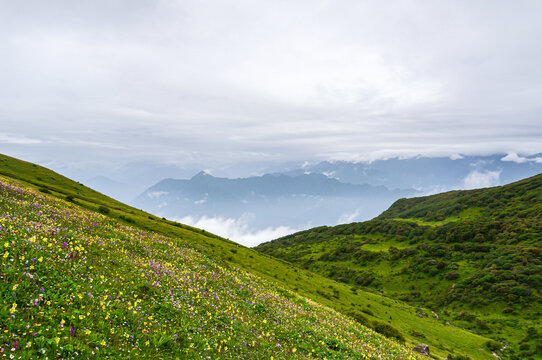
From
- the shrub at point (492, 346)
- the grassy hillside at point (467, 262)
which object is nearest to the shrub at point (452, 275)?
the grassy hillside at point (467, 262)

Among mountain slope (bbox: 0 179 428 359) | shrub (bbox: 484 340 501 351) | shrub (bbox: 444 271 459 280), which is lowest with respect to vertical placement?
shrub (bbox: 484 340 501 351)

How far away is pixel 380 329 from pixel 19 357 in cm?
3349

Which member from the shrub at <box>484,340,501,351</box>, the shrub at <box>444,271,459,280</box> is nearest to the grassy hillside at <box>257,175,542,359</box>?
the shrub at <box>444,271,459,280</box>

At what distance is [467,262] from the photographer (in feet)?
380

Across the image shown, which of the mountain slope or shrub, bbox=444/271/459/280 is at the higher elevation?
the mountain slope

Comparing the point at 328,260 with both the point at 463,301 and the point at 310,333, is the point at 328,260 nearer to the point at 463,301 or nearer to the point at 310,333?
the point at 463,301

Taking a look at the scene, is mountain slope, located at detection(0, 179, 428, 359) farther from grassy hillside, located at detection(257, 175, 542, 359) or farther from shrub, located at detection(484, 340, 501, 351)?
grassy hillside, located at detection(257, 175, 542, 359)

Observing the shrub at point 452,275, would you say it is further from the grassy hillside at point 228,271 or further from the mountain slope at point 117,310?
the mountain slope at point 117,310

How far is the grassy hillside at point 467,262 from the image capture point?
73.8 m

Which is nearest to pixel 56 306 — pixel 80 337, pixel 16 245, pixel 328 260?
pixel 80 337

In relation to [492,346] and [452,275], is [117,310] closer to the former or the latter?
[492,346]

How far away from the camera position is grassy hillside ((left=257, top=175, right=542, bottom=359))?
242 feet

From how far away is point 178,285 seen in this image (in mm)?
11867

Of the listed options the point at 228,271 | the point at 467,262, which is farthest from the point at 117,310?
the point at 467,262
